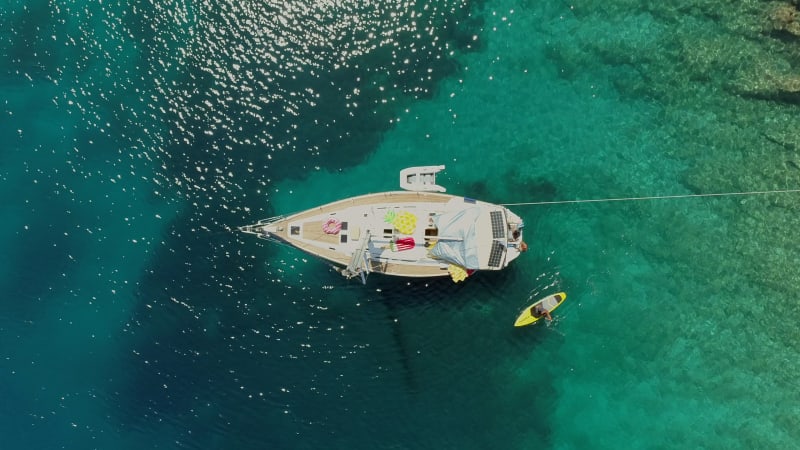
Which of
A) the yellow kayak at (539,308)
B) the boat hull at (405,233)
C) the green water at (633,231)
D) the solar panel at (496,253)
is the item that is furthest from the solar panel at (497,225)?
the yellow kayak at (539,308)

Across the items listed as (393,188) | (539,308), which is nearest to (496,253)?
(539,308)

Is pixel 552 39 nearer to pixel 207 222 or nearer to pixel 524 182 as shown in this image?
pixel 524 182

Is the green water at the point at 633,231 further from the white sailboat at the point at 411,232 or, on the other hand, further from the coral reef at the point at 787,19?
the white sailboat at the point at 411,232

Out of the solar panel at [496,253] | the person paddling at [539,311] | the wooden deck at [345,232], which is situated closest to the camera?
the solar panel at [496,253]

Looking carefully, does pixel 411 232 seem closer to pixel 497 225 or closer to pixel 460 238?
pixel 460 238

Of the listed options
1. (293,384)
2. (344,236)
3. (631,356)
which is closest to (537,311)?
(631,356)

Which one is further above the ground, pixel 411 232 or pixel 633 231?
pixel 411 232
